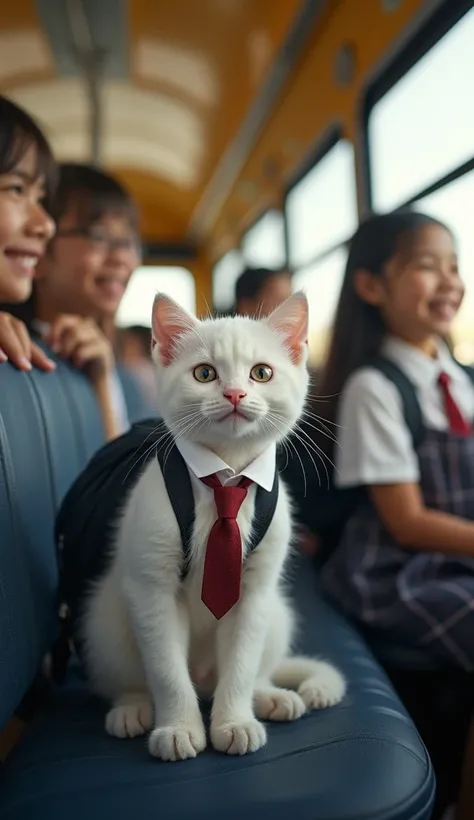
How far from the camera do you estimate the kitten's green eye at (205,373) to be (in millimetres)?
748

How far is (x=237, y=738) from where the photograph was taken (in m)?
0.76

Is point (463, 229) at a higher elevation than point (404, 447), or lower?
higher

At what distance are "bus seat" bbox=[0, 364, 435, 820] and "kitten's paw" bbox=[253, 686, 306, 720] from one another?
0.01 m

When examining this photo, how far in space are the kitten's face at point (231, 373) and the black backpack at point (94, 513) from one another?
3.3 inches

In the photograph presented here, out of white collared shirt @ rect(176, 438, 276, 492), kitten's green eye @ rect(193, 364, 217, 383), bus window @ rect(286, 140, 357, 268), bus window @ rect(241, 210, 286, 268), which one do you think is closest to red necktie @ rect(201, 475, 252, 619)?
white collared shirt @ rect(176, 438, 276, 492)

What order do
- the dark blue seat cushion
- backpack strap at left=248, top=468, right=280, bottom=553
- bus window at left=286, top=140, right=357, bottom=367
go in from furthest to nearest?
bus window at left=286, top=140, right=357, bottom=367 → backpack strap at left=248, top=468, right=280, bottom=553 → the dark blue seat cushion

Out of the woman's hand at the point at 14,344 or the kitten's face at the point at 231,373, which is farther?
the woman's hand at the point at 14,344

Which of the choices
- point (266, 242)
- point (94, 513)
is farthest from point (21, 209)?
point (266, 242)

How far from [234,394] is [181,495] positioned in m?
0.15

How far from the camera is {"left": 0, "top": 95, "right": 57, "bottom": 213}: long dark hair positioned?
1112 mm

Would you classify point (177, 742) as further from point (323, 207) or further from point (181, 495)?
point (323, 207)

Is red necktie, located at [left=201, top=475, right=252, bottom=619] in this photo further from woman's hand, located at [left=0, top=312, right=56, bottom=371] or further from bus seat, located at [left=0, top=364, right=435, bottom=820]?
Answer: woman's hand, located at [left=0, top=312, right=56, bottom=371]

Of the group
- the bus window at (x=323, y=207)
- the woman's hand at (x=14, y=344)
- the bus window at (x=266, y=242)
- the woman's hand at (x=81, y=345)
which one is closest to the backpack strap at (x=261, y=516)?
the woman's hand at (x=14, y=344)

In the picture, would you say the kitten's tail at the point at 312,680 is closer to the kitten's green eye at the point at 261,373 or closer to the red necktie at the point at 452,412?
the kitten's green eye at the point at 261,373
